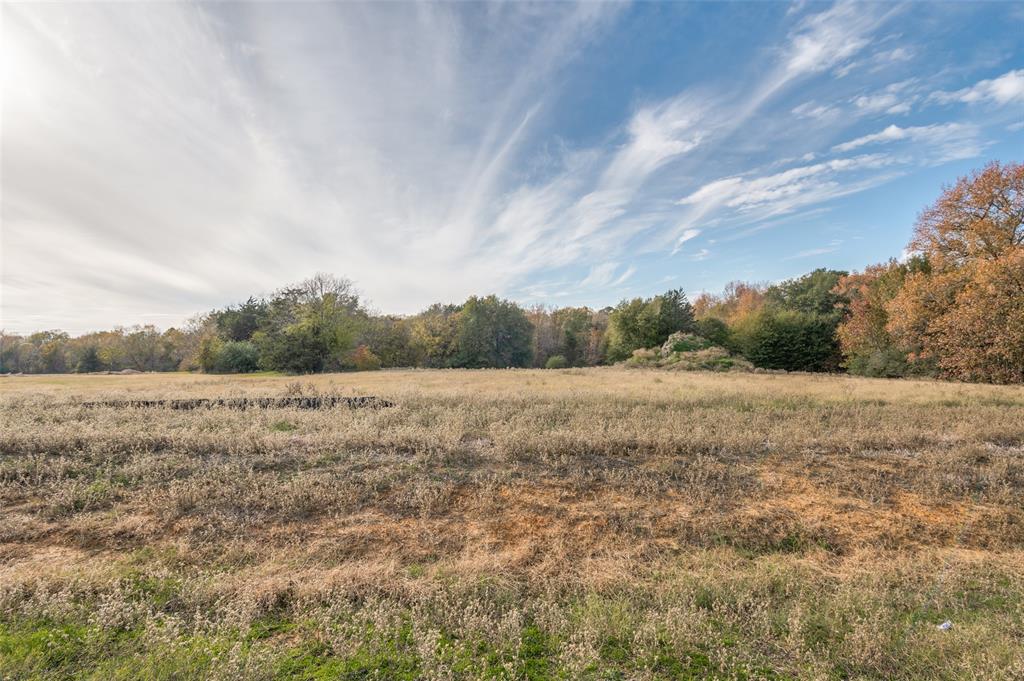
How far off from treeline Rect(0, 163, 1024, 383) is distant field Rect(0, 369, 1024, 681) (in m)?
19.4

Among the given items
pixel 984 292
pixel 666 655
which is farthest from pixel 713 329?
pixel 666 655

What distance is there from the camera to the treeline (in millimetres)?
23113

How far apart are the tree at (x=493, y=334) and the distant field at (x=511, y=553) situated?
149 feet

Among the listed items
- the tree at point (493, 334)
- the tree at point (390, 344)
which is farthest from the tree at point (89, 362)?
the tree at point (493, 334)

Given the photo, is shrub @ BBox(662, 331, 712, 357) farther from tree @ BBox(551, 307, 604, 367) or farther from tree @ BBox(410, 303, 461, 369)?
tree @ BBox(410, 303, 461, 369)

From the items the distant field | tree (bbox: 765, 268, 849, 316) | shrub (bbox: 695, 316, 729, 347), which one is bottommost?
the distant field

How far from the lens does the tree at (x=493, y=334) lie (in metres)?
55.1

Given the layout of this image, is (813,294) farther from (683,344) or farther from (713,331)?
(683,344)

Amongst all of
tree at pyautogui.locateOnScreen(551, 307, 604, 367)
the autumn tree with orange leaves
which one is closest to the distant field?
the autumn tree with orange leaves

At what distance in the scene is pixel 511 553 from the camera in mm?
4531

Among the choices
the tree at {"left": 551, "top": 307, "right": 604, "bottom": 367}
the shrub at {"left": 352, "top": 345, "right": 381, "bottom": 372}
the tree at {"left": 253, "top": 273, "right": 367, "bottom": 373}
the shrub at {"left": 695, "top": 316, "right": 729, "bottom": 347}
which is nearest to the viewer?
the tree at {"left": 253, "top": 273, "right": 367, "bottom": 373}

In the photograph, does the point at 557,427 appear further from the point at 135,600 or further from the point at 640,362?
the point at 640,362

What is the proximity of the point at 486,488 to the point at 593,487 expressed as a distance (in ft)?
5.68

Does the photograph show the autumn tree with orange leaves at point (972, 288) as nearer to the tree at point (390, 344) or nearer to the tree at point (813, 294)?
the tree at point (813, 294)
